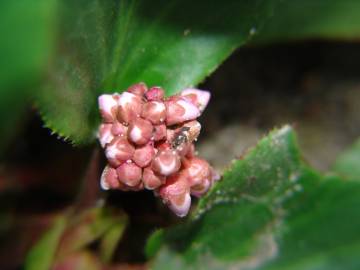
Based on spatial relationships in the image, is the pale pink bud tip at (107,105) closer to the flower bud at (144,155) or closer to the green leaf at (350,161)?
the flower bud at (144,155)

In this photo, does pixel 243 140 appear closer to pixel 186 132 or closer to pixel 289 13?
pixel 289 13

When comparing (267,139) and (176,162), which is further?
(267,139)

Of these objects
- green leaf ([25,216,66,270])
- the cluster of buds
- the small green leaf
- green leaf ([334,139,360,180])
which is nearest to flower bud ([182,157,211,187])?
Answer: the cluster of buds

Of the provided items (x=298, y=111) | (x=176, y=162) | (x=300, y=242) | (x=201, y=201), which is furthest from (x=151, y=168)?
(x=298, y=111)

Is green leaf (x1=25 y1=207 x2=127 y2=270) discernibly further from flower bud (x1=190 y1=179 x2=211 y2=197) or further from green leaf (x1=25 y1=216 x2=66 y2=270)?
flower bud (x1=190 y1=179 x2=211 y2=197)

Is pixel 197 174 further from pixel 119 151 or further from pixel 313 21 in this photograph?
pixel 313 21

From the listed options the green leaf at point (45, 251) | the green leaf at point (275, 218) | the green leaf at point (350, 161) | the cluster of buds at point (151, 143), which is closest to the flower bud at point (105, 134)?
the cluster of buds at point (151, 143)

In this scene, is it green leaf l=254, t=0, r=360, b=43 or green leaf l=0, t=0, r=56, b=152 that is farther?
green leaf l=254, t=0, r=360, b=43

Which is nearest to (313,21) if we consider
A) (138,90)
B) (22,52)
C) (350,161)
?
(350,161)
